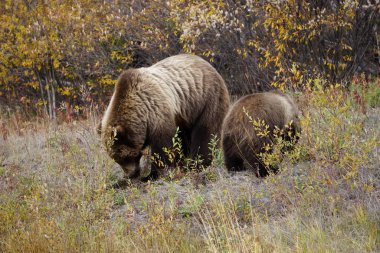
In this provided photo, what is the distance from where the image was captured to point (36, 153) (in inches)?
371

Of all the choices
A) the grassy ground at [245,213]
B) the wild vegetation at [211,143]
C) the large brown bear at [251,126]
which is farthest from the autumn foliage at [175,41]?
the grassy ground at [245,213]

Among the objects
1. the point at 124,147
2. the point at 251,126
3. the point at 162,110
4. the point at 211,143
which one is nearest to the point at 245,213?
the point at 251,126

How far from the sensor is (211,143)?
293 inches

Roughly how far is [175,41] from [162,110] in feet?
26.0

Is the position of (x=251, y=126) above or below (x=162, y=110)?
above

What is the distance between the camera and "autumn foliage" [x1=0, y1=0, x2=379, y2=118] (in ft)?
36.0

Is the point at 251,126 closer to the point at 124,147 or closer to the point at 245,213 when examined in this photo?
the point at 245,213

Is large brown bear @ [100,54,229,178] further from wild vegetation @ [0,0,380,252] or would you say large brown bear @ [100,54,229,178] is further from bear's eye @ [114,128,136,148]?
wild vegetation @ [0,0,380,252]

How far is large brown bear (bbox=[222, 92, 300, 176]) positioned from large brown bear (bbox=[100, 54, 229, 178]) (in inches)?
33.6

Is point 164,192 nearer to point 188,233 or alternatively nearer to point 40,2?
point 188,233

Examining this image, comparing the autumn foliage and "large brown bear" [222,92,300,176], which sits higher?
"large brown bear" [222,92,300,176]

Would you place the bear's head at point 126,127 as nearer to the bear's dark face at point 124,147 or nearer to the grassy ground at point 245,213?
the bear's dark face at point 124,147

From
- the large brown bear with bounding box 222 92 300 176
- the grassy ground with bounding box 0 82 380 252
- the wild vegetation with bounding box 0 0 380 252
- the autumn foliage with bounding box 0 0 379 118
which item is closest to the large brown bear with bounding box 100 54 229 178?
the wild vegetation with bounding box 0 0 380 252

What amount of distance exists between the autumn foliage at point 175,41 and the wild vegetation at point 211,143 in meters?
0.05
